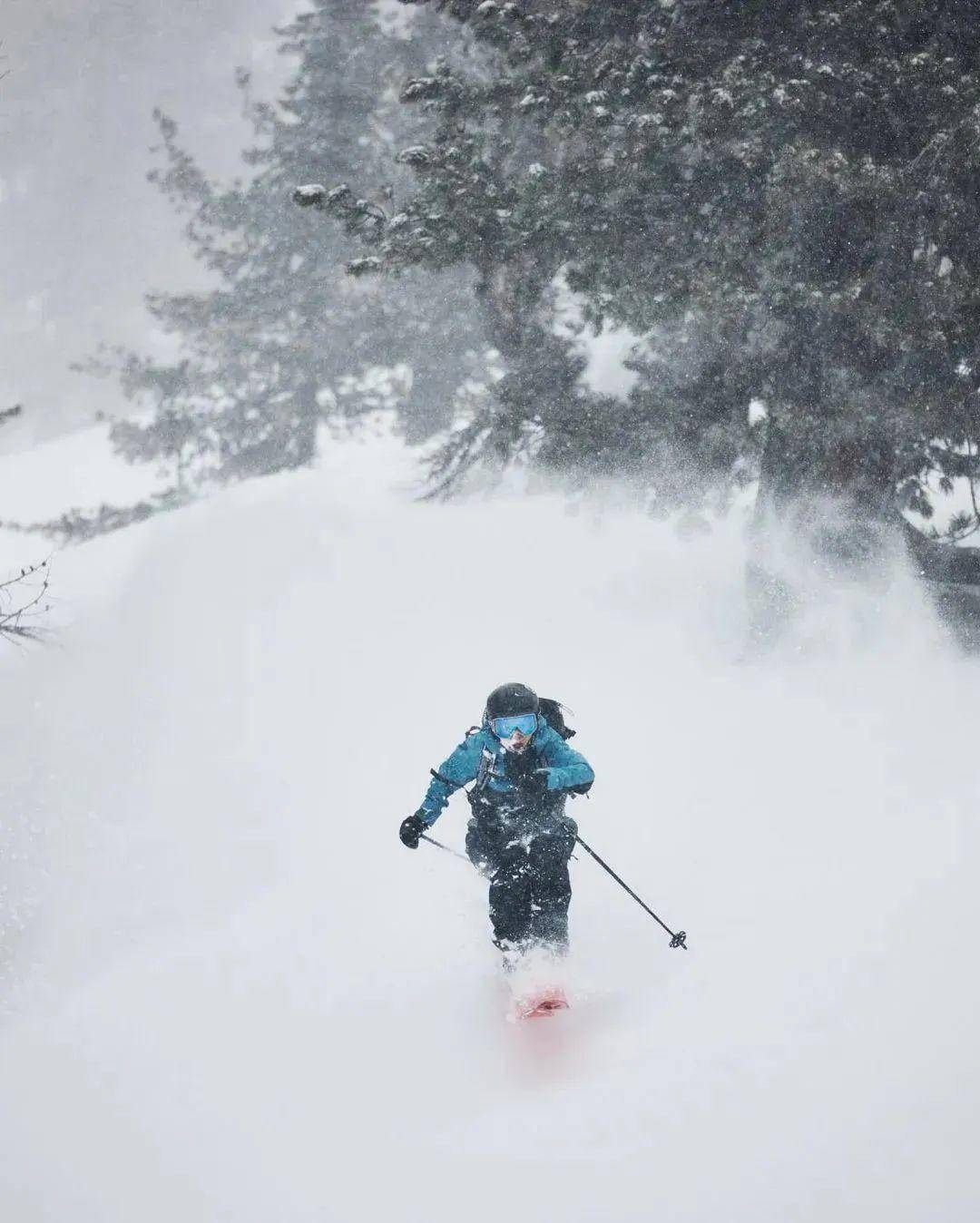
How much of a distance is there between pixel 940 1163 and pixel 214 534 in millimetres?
14778

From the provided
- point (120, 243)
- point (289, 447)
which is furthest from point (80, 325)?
point (289, 447)

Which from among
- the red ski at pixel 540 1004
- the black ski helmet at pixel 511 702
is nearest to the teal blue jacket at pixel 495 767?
the black ski helmet at pixel 511 702

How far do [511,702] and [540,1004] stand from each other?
1.88 meters

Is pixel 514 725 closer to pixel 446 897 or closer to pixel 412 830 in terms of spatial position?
pixel 412 830

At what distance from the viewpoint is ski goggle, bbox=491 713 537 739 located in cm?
579

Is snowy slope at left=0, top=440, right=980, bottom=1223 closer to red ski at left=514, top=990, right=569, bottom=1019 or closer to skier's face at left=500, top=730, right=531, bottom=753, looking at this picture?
red ski at left=514, top=990, right=569, bottom=1019

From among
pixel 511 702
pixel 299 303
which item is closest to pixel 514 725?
pixel 511 702

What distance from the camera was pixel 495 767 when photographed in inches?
235

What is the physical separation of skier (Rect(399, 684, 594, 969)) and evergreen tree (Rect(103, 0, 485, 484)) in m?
15.3

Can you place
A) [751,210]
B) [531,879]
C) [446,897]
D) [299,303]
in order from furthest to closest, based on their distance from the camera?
[299,303], [751,210], [446,897], [531,879]

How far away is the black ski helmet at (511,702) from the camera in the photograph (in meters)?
5.76

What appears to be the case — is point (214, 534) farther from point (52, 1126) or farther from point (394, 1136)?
point (394, 1136)

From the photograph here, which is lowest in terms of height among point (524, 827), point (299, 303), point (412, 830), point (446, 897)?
point (524, 827)

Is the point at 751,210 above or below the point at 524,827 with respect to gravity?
above
